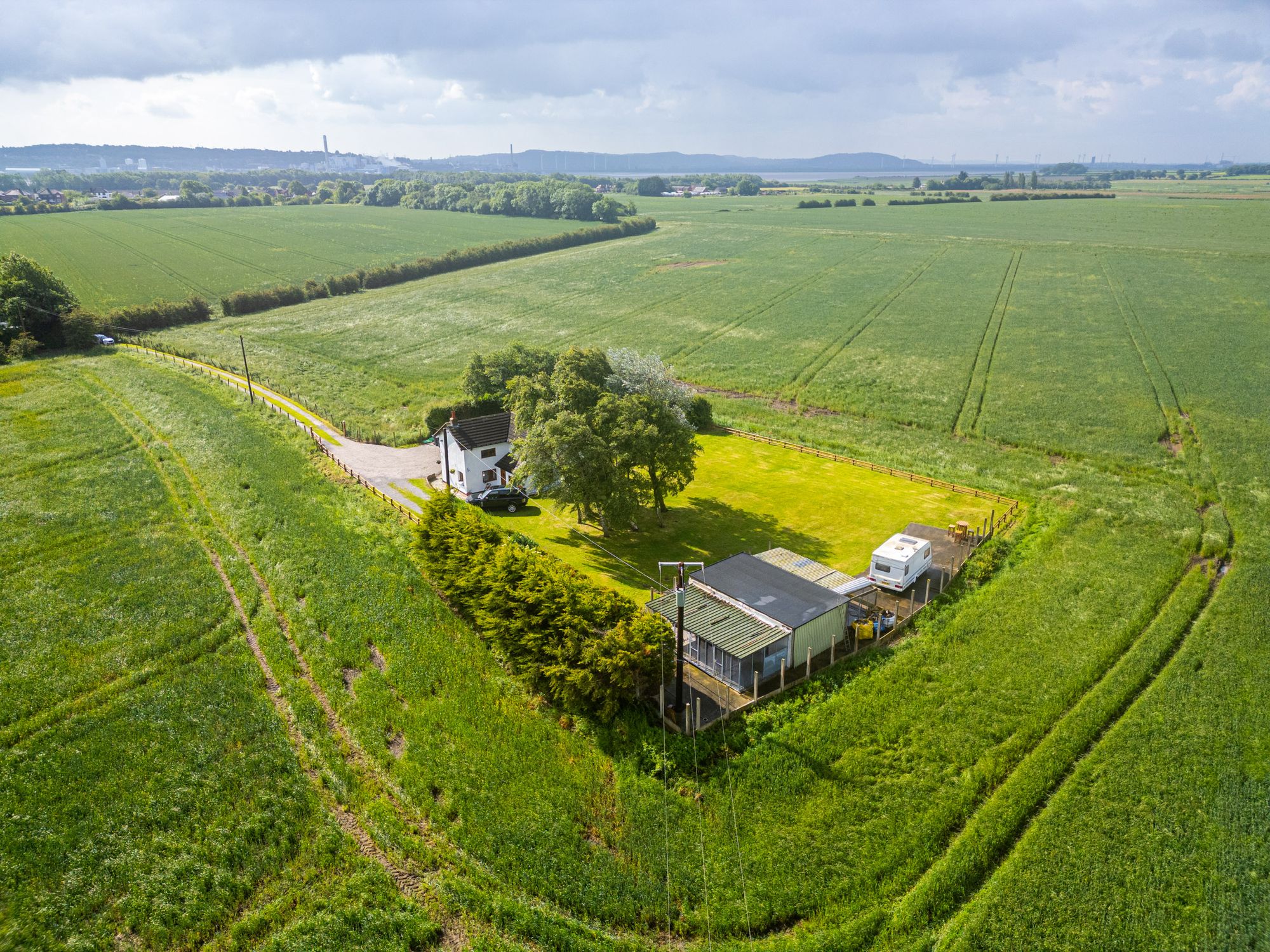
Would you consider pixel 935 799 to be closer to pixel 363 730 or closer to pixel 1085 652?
pixel 1085 652

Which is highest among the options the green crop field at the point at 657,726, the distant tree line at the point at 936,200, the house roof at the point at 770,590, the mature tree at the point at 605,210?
the distant tree line at the point at 936,200

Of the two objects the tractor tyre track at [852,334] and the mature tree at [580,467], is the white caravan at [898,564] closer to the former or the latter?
the mature tree at [580,467]

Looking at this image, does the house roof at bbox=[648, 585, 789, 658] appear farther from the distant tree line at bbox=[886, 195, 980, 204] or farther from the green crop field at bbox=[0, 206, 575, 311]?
the distant tree line at bbox=[886, 195, 980, 204]

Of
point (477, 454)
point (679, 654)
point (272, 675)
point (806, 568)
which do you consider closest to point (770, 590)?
point (806, 568)

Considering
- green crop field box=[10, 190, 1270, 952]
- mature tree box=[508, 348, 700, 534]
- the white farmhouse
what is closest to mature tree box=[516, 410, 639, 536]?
mature tree box=[508, 348, 700, 534]

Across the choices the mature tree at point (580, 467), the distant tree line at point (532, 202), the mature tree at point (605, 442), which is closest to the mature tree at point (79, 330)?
the mature tree at point (605, 442)

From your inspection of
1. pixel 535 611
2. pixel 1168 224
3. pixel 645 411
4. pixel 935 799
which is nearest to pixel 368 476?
pixel 645 411
